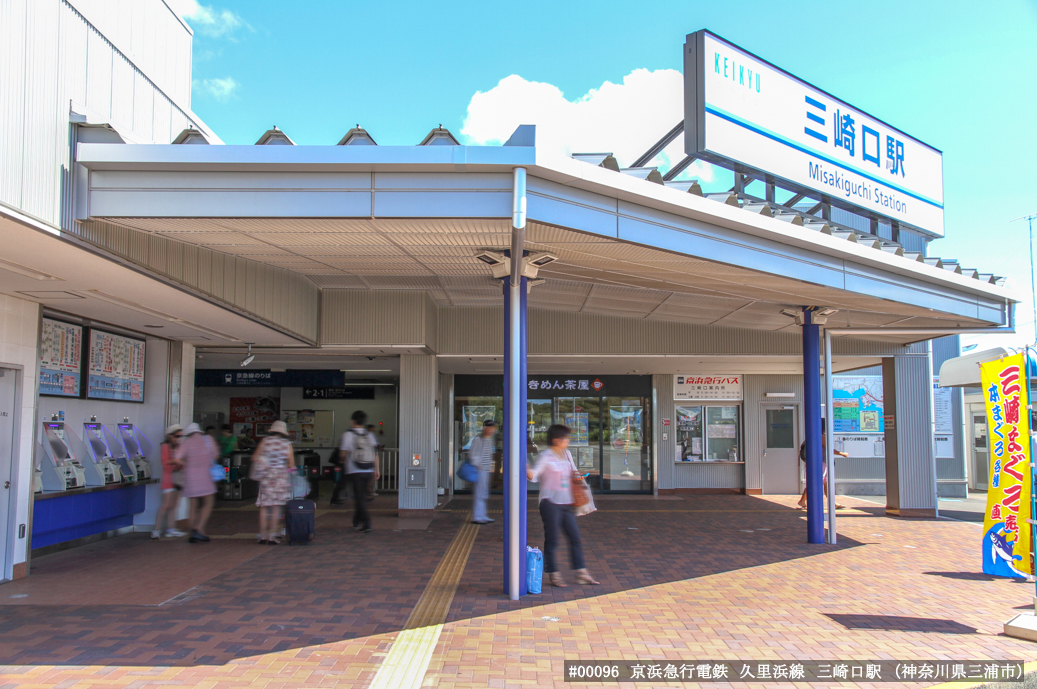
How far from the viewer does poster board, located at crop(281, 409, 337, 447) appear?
18.8 metres

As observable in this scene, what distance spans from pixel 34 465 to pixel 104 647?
3029 millimetres

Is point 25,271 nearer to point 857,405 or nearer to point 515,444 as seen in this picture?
point 515,444

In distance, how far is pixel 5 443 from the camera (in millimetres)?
6641

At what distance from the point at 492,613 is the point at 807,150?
7.36 meters

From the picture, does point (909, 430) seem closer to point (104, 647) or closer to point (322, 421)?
point (104, 647)

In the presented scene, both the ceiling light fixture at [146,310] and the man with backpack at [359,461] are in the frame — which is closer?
the ceiling light fixture at [146,310]

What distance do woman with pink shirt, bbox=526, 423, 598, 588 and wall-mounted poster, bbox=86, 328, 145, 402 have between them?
5844 millimetres

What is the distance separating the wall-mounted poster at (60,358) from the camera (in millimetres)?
7863

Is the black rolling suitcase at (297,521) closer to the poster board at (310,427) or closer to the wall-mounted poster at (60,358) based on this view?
the wall-mounted poster at (60,358)

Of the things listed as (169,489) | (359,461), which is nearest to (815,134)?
(359,461)

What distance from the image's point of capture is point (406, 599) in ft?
20.4

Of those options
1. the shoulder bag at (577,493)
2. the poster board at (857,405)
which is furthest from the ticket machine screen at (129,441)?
the poster board at (857,405)

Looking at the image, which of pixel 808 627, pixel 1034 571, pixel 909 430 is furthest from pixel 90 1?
pixel 909 430

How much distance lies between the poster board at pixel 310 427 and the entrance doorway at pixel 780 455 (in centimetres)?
1102
